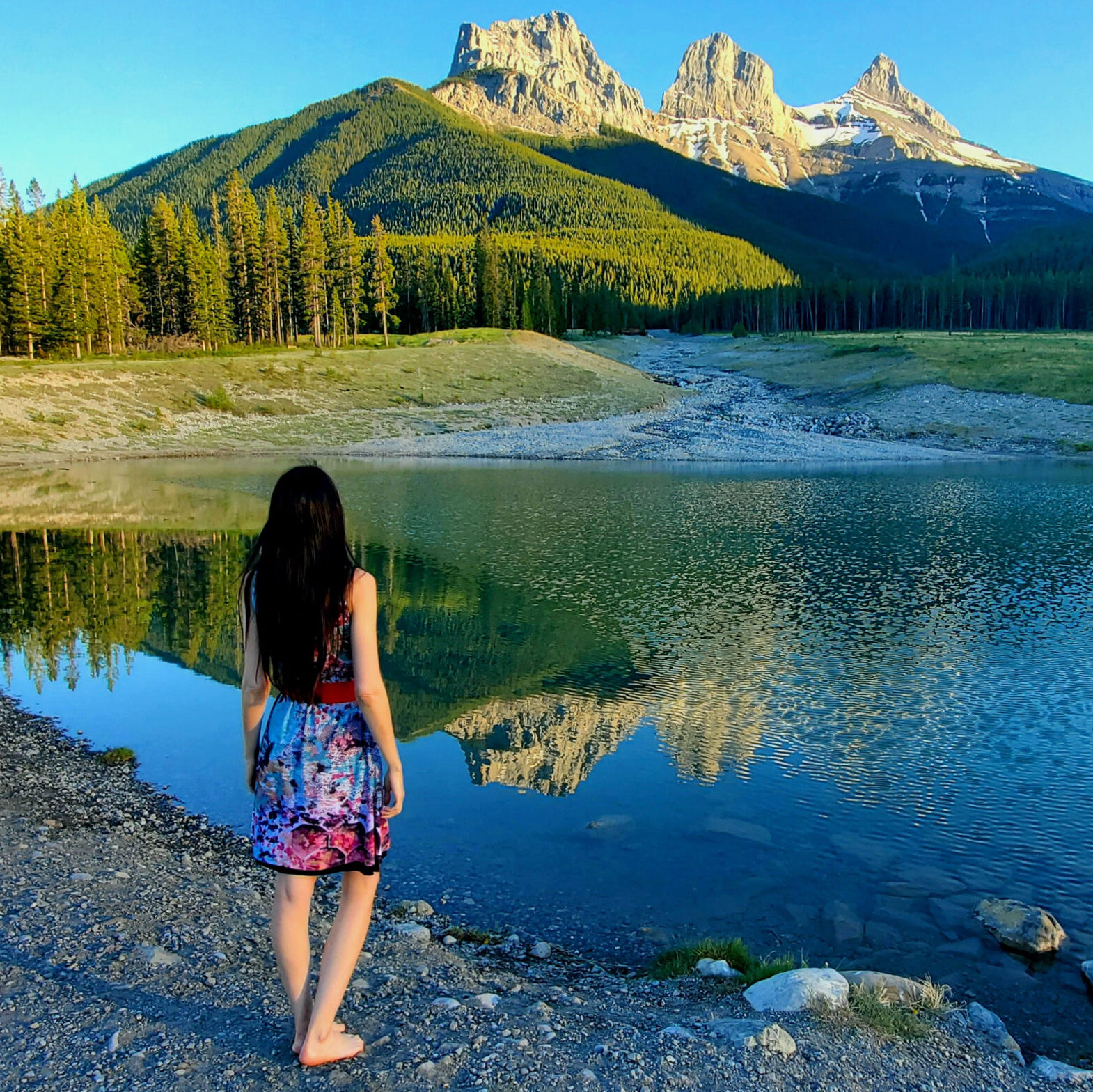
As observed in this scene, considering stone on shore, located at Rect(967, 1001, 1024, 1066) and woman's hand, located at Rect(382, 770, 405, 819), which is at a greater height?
woman's hand, located at Rect(382, 770, 405, 819)

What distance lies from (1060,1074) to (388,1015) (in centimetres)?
376

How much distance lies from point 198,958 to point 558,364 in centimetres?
8203

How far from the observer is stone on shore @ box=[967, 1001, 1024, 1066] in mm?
5215

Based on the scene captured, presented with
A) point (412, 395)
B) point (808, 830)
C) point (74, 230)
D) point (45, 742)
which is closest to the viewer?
point (808, 830)

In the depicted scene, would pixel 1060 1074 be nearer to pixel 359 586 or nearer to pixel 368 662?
pixel 368 662

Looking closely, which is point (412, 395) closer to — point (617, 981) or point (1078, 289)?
point (617, 981)

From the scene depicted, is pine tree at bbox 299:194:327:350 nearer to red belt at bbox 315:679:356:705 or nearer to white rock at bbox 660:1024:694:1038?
red belt at bbox 315:679:356:705

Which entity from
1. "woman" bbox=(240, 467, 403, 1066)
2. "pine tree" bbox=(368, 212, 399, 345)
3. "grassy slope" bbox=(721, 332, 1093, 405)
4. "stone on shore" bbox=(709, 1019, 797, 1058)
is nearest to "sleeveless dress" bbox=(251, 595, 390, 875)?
"woman" bbox=(240, 467, 403, 1066)

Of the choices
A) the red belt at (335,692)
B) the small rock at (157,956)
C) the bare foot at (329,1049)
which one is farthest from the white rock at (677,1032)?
the small rock at (157,956)

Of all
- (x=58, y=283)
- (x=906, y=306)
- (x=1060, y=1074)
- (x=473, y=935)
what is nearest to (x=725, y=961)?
(x=473, y=935)

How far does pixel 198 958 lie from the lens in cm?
584

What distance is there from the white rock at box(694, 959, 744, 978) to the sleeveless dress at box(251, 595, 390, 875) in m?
Result: 2.71

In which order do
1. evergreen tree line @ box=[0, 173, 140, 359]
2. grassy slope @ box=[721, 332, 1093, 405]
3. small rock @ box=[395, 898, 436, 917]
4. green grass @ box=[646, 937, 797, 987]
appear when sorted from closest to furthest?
green grass @ box=[646, 937, 797, 987], small rock @ box=[395, 898, 436, 917], grassy slope @ box=[721, 332, 1093, 405], evergreen tree line @ box=[0, 173, 140, 359]

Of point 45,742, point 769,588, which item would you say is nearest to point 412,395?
point 769,588
